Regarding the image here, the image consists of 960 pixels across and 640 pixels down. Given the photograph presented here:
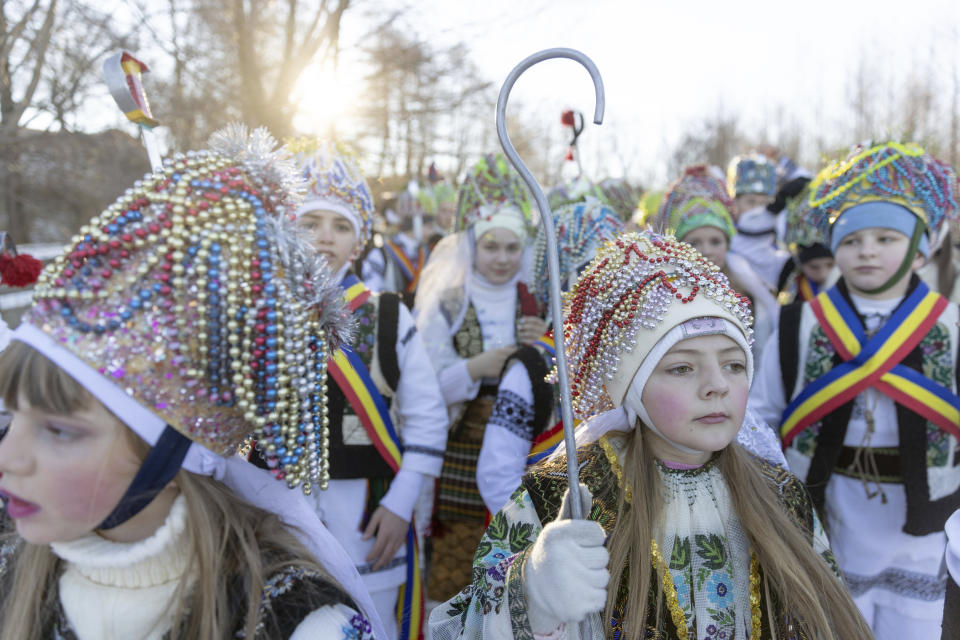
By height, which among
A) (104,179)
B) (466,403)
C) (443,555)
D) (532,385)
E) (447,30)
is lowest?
(443,555)

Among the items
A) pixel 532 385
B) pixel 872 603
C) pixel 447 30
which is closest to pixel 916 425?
pixel 872 603

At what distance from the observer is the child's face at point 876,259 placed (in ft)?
9.76

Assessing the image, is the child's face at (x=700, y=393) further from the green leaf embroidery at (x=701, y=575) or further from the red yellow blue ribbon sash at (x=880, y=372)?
the red yellow blue ribbon sash at (x=880, y=372)

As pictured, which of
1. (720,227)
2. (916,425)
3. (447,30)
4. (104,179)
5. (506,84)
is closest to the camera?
(506,84)

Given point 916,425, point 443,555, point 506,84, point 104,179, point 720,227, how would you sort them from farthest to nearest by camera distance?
point 104,179 → point 720,227 → point 443,555 → point 916,425 → point 506,84

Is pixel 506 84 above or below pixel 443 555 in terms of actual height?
above

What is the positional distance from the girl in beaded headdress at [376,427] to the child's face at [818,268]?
10.6ft

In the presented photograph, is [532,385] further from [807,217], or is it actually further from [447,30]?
[447,30]

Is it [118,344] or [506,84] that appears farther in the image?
[506,84]

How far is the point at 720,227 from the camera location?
4.38m

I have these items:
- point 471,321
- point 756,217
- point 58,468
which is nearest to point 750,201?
point 756,217

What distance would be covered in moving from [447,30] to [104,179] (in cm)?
435

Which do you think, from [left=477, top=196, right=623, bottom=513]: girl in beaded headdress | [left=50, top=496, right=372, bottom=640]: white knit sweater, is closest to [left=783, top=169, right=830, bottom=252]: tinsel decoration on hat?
[left=477, top=196, right=623, bottom=513]: girl in beaded headdress

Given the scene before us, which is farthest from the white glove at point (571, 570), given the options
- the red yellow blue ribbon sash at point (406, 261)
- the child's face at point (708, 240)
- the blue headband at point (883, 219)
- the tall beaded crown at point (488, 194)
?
the red yellow blue ribbon sash at point (406, 261)
